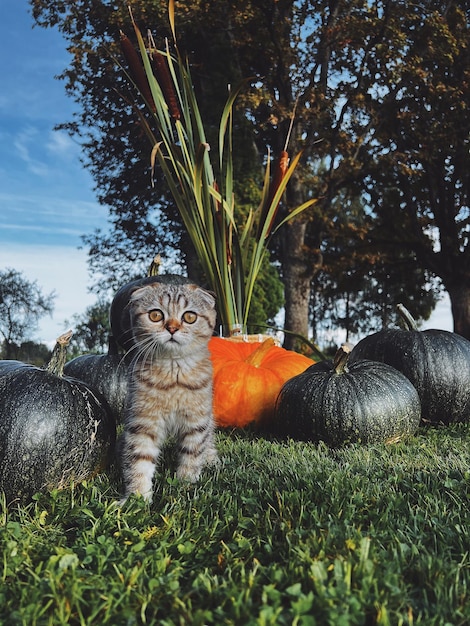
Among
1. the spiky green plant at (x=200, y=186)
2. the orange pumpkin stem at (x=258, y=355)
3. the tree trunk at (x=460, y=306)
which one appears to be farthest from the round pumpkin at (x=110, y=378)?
the tree trunk at (x=460, y=306)

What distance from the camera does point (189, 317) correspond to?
2.54 metres

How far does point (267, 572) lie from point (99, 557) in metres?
0.54

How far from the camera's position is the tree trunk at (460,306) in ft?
49.1

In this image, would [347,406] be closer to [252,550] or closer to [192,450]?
[192,450]

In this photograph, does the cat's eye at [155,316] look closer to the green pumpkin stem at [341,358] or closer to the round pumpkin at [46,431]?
the round pumpkin at [46,431]

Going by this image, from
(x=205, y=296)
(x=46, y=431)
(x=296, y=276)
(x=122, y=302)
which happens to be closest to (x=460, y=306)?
(x=296, y=276)

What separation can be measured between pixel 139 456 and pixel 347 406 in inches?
63.3

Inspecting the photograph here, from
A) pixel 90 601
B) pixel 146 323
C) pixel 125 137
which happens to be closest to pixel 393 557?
pixel 90 601

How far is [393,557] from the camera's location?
1.74 metres

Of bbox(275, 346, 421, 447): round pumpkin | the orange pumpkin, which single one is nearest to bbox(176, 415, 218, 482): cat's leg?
bbox(275, 346, 421, 447): round pumpkin

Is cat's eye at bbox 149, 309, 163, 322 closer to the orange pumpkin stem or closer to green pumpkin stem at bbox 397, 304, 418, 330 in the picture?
the orange pumpkin stem

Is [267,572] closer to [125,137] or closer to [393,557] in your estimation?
[393,557]

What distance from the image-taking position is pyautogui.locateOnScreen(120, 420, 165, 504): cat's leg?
8.07 ft

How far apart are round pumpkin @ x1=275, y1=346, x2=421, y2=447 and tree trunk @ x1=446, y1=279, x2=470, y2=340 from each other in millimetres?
12055
